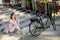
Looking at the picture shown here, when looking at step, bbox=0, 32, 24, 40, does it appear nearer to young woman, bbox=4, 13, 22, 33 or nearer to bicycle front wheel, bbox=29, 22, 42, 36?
young woman, bbox=4, 13, 22, 33

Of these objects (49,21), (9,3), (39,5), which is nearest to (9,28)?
(49,21)

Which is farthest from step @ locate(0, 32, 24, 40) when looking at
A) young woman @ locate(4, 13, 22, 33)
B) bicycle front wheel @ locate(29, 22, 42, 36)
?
bicycle front wheel @ locate(29, 22, 42, 36)

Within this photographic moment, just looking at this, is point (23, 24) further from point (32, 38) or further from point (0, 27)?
point (32, 38)

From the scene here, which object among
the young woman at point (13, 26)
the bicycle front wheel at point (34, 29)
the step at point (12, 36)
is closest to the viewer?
the step at point (12, 36)

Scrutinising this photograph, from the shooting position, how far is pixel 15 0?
58.7 ft

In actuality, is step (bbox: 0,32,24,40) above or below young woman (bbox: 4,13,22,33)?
below

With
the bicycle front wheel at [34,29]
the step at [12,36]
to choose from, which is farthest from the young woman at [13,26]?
the bicycle front wheel at [34,29]

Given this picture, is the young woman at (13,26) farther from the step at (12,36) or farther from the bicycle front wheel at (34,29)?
the bicycle front wheel at (34,29)

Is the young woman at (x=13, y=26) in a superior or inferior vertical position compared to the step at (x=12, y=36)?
superior

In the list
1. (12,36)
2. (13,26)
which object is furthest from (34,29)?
(12,36)

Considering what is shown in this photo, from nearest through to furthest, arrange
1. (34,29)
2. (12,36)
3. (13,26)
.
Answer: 1. (12,36)
2. (13,26)
3. (34,29)

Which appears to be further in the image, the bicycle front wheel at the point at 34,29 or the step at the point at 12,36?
the bicycle front wheel at the point at 34,29

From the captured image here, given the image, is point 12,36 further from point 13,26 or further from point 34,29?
point 34,29

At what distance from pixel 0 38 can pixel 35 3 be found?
9.57m
